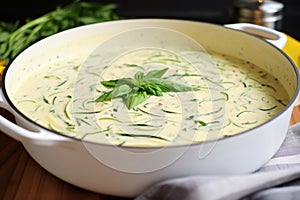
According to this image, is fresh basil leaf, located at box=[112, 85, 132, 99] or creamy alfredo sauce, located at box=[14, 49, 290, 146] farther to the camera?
fresh basil leaf, located at box=[112, 85, 132, 99]

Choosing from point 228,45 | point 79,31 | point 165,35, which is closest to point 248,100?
point 228,45

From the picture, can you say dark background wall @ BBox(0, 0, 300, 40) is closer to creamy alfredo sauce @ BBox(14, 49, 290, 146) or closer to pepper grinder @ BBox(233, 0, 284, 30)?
pepper grinder @ BBox(233, 0, 284, 30)

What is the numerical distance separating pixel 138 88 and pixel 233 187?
392 mm

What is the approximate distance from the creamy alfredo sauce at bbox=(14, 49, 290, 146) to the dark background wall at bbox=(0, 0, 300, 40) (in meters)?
0.97

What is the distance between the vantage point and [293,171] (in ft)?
3.32

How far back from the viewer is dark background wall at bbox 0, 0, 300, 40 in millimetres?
2449

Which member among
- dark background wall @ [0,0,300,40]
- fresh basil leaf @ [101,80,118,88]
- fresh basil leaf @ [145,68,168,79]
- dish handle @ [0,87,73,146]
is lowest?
dark background wall @ [0,0,300,40]

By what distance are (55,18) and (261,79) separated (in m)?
0.78

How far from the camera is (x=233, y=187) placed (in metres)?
0.93

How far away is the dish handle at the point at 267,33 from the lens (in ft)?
4.59

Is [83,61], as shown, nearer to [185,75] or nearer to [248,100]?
[185,75]

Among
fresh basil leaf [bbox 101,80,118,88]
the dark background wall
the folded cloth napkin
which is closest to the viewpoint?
the folded cloth napkin

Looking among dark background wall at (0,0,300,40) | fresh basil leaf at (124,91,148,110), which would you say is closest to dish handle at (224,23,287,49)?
fresh basil leaf at (124,91,148,110)

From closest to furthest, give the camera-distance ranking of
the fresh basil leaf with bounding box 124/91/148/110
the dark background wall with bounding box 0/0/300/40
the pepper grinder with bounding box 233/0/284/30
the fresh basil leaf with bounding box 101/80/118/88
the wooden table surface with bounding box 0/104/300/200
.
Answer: the wooden table surface with bounding box 0/104/300/200
the fresh basil leaf with bounding box 124/91/148/110
the fresh basil leaf with bounding box 101/80/118/88
the pepper grinder with bounding box 233/0/284/30
the dark background wall with bounding box 0/0/300/40
